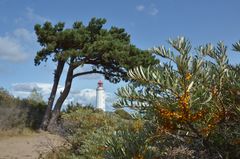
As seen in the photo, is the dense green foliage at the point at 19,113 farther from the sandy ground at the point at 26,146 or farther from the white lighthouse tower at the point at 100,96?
the white lighthouse tower at the point at 100,96

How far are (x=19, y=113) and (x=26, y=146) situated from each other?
211 inches

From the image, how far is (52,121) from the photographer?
1875cm

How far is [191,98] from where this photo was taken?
1999 millimetres

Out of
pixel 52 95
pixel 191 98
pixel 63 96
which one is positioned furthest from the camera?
pixel 52 95

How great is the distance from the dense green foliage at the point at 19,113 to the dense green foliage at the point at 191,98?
1620 centimetres

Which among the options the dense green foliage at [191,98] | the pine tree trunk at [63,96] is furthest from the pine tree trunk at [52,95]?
the dense green foliage at [191,98]

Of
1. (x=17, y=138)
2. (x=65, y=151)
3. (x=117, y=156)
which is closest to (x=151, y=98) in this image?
(x=117, y=156)

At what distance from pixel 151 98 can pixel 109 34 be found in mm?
16562

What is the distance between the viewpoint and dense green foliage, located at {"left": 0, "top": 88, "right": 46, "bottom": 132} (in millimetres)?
18009

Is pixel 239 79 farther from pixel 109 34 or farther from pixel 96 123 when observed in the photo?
pixel 109 34

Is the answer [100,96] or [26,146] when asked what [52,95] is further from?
[26,146]

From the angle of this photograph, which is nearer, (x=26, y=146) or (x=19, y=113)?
(x=26, y=146)

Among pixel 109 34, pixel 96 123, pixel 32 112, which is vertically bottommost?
pixel 96 123

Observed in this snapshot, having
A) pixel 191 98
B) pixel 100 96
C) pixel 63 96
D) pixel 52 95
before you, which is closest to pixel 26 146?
pixel 63 96
